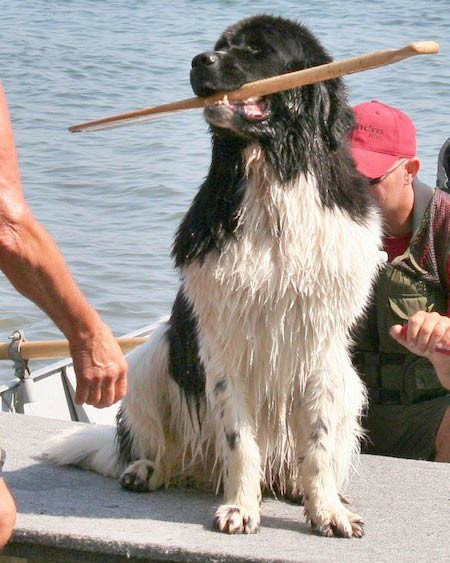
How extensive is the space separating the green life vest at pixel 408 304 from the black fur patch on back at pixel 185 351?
0.67m

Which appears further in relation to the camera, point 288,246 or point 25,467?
point 25,467

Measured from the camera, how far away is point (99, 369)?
105 inches

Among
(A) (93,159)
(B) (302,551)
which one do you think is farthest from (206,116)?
(A) (93,159)

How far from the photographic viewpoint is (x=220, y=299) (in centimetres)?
339

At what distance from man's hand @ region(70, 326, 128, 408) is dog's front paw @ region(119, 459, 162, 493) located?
107cm

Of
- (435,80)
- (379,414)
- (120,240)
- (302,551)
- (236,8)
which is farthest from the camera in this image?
(236,8)

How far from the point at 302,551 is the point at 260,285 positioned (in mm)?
775

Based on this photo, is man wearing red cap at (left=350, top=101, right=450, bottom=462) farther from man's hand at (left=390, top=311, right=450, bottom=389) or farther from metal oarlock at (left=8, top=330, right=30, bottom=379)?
metal oarlock at (left=8, top=330, right=30, bottom=379)

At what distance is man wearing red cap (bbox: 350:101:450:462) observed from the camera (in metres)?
4.07

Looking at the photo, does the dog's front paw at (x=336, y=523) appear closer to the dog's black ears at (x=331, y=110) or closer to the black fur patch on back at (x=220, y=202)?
the black fur patch on back at (x=220, y=202)

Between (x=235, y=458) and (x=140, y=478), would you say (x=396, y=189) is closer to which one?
(x=235, y=458)

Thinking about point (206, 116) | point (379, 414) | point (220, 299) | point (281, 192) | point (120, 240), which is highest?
point (206, 116)

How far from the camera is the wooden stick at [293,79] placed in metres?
2.85

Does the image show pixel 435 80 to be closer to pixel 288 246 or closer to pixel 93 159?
pixel 93 159
